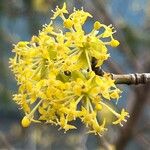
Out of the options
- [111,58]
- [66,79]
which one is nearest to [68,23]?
[66,79]

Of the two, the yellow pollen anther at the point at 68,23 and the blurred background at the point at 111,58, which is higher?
the yellow pollen anther at the point at 68,23

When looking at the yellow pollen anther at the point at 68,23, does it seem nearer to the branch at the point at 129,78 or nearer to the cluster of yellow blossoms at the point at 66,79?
the cluster of yellow blossoms at the point at 66,79

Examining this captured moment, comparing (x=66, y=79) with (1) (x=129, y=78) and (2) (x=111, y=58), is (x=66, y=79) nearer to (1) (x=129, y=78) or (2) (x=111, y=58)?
(1) (x=129, y=78)

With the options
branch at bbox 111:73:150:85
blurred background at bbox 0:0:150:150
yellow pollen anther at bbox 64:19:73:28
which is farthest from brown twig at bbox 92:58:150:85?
blurred background at bbox 0:0:150:150

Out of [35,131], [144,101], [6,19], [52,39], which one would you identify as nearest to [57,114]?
[52,39]

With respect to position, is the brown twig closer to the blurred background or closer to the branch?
the branch

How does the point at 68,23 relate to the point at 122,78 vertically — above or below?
above

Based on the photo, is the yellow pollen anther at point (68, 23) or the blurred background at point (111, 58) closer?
the yellow pollen anther at point (68, 23)

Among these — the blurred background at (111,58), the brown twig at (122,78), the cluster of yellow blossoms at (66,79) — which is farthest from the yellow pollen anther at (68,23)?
the blurred background at (111,58)

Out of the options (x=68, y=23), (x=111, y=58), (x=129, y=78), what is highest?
(x=68, y=23)
